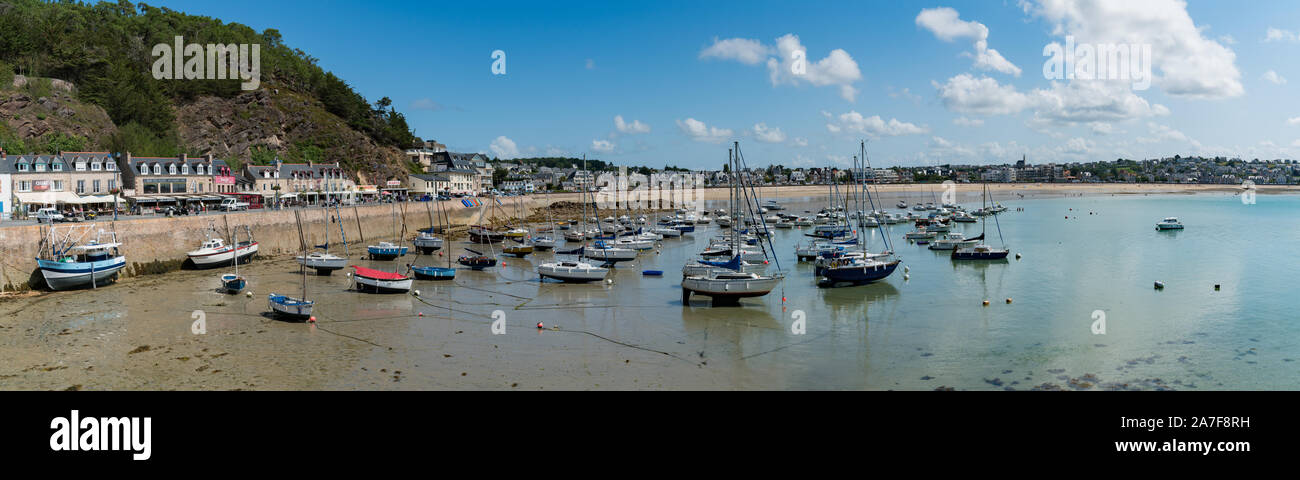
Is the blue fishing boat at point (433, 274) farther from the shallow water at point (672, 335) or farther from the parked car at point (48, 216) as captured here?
the parked car at point (48, 216)

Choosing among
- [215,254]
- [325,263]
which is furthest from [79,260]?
[325,263]

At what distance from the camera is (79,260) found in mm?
31344

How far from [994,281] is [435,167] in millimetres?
84802

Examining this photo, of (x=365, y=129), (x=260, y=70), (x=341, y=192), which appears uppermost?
(x=260, y=70)

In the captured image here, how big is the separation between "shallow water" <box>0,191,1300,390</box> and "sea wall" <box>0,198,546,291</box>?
2.90 metres

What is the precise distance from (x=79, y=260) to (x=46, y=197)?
542 inches

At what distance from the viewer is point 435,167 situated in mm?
101938

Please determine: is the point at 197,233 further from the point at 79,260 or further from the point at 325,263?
the point at 325,263

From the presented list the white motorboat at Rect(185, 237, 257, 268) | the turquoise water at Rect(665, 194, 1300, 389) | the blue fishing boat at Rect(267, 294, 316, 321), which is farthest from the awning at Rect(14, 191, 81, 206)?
the turquoise water at Rect(665, 194, 1300, 389)

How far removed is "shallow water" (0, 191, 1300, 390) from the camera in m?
18.3

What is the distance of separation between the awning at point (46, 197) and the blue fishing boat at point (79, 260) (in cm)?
916

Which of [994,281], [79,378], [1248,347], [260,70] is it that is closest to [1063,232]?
[994,281]

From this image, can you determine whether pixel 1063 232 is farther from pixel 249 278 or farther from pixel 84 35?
pixel 84 35

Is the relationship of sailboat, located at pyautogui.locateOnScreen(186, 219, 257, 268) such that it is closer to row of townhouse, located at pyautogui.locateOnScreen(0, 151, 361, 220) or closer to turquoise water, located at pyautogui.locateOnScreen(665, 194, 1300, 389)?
row of townhouse, located at pyautogui.locateOnScreen(0, 151, 361, 220)
